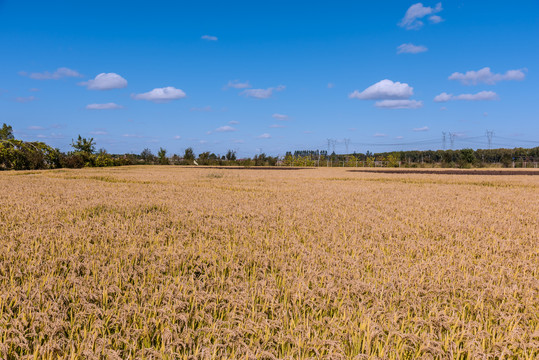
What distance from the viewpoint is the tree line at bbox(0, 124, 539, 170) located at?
75.0 feet

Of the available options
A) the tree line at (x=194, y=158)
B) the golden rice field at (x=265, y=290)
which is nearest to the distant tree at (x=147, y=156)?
the tree line at (x=194, y=158)

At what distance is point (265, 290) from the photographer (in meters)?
2.40

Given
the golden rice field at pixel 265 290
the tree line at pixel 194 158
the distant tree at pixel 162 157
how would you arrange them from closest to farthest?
the golden rice field at pixel 265 290
the tree line at pixel 194 158
the distant tree at pixel 162 157

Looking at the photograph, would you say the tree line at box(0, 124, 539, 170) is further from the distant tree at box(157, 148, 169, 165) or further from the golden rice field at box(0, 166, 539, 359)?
the golden rice field at box(0, 166, 539, 359)

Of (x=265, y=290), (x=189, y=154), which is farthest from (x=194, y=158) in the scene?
(x=265, y=290)

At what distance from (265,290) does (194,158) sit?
5337cm

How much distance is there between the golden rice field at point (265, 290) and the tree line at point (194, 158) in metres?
22.1

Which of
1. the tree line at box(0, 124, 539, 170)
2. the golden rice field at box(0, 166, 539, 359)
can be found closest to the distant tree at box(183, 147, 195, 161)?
the tree line at box(0, 124, 539, 170)

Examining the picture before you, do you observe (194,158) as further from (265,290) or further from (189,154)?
(265,290)

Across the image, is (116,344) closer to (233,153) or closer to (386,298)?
(386,298)

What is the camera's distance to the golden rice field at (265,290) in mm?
1751

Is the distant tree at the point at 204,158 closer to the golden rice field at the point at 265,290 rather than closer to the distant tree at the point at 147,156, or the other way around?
the distant tree at the point at 147,156

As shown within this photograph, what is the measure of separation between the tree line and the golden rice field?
2209 centimetres

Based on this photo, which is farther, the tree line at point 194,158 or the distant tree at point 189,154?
the distant tree at point 189,154
